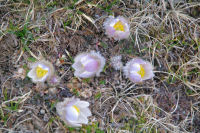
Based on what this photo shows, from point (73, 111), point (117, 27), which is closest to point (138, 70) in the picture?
point (117, 27)

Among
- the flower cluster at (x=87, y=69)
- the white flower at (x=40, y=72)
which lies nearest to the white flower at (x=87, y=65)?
the flower cluster at (x=87, y=69)

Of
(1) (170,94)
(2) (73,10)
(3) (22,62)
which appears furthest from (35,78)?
(1) (170,94)

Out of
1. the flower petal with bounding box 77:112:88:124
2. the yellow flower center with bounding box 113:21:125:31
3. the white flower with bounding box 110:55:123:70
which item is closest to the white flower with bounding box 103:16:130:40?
the yellow flower center with bounding box 113:21:125:31

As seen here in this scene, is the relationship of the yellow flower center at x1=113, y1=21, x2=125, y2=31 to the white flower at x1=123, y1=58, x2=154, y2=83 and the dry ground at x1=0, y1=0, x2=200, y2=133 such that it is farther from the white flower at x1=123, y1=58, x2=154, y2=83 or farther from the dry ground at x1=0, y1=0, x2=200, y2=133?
the white flower at x1=123, y1=58, x2=154, y2=83

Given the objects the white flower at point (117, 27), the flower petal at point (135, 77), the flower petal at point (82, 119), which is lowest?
the flower petal at point (82, 119)

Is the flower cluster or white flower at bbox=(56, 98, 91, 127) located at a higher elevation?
the flower cluster

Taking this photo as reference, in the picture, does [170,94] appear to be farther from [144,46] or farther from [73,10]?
[73,10]

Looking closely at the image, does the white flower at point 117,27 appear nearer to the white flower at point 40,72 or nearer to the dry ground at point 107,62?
the dry ground at point 107,62
